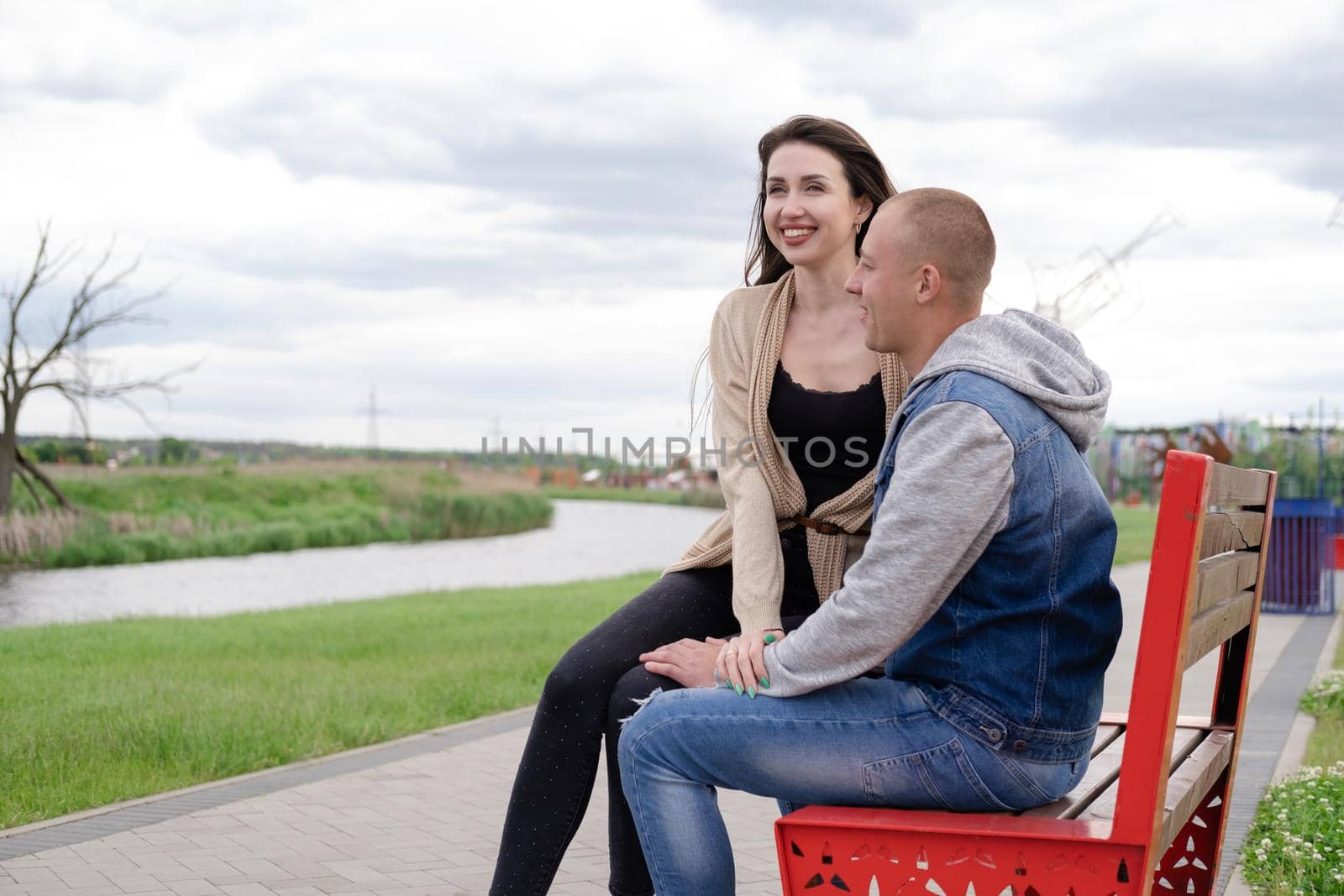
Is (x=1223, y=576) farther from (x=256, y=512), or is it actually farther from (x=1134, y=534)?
(x=256, y=512)

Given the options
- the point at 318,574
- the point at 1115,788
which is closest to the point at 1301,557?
the point at 1115,788

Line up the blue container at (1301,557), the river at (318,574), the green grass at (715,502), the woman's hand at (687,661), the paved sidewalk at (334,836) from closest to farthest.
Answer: the woman's hand at (687,661), the paved sidewalk at (334,836), the blue container at (1301,557), the river at (318,574), the green grass at (715,502)

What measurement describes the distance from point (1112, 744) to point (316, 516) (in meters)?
31.1

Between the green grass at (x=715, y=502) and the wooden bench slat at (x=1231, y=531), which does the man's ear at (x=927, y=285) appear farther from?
the green grass at (x=715, y=502)

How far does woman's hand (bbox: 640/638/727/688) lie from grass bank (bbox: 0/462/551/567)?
22.7 meters

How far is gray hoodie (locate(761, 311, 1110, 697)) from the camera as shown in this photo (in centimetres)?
208

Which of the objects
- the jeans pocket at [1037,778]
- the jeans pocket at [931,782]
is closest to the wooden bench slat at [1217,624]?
the jeans pocket at [1037,778]

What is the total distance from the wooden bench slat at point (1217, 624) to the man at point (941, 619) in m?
0.13

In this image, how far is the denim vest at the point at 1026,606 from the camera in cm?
215

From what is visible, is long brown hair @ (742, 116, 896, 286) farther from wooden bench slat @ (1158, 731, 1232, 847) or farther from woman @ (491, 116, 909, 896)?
wooden bench slat @ (1158, 731, 1232, 847)

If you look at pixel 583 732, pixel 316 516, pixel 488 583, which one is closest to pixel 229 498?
pixel 316 516

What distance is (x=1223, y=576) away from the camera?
2.49 m

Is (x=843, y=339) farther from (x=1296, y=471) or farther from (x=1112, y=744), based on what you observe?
(x=1296, y=471)

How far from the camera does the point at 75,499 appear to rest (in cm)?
2925
